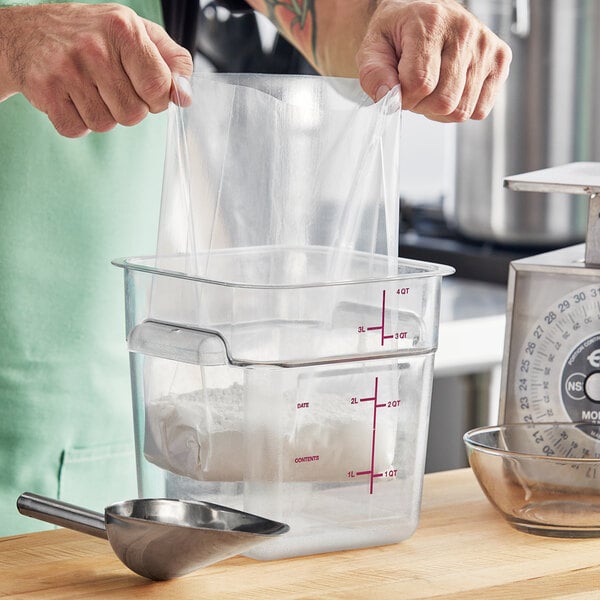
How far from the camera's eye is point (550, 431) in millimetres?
802

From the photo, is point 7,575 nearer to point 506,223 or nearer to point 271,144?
point 271,144

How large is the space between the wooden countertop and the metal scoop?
2 cm

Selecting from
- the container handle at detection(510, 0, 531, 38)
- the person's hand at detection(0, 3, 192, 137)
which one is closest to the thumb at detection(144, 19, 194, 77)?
the person's hand at detection(0, 3, 192, 137)

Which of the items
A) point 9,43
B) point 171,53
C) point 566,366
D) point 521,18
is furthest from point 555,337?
point 521,18

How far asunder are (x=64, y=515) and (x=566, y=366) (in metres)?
0.35

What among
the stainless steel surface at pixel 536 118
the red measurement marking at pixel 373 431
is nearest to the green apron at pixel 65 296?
the red measurement marking at pixel 373 431

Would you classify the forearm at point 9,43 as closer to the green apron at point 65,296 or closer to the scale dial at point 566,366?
the green apron at point 65,296

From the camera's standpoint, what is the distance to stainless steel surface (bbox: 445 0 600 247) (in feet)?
6.47

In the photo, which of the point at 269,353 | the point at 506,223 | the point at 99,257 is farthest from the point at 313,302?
the point at 506,223

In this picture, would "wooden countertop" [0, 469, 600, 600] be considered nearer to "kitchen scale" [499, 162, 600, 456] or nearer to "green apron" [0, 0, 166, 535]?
"kitchen scale" [499, 162, 600, 456]

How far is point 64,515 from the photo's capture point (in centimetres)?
68

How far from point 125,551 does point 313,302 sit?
171 mm

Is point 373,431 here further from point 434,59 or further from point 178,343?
point 434,59

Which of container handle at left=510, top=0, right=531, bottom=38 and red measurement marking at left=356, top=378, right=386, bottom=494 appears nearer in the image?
red measurement marking at left=356, top=378, right=386, bottom=494
